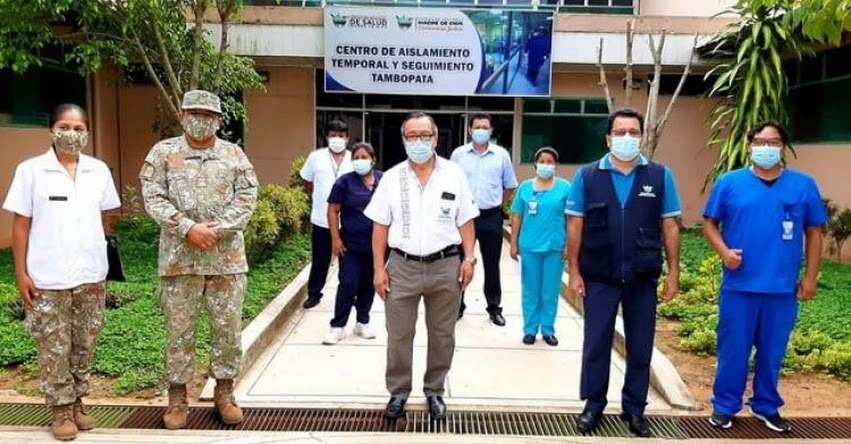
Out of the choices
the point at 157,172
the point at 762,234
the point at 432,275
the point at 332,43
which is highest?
the point at 332,43

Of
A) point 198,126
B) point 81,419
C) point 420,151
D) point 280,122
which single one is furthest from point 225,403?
point 280,122

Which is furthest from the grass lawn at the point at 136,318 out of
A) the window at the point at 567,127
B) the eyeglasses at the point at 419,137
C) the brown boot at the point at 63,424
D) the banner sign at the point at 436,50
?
the window at the point at 567,127

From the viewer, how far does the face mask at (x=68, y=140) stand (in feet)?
11.7

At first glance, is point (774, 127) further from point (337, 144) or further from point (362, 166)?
point (337, 144)

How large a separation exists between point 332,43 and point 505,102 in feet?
12.8

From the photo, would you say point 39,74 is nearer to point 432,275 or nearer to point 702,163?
point 432,275

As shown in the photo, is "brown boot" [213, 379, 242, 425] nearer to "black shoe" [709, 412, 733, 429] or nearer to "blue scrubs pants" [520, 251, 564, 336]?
"blue scrubs pants" [520, 251, 564, 336]

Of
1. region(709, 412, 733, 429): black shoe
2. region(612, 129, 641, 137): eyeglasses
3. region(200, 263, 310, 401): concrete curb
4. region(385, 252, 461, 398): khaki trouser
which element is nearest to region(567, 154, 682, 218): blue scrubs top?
region(612, 129, 641, 137): eyeglasses

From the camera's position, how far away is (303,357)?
5.09 metres

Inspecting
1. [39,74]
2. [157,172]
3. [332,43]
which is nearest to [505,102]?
[332,43]

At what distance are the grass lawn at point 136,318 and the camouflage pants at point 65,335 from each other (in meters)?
0.70

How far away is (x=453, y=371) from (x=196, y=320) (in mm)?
1924

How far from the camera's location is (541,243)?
534cm

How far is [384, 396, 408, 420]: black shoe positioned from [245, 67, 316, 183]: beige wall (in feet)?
34.3
